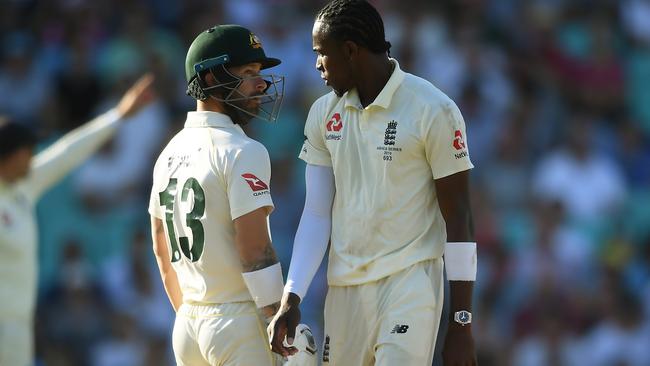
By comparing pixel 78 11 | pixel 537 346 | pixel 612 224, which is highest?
pixel 78 11

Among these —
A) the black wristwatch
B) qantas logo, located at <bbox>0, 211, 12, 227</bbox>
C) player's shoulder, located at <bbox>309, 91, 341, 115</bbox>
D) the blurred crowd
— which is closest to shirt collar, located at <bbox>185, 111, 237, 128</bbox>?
player's shoulder, located at <bbox>309, 91, 341, 115</bbox>

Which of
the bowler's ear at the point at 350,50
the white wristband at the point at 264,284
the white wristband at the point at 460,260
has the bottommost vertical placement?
the white wristband at the point at 264,284

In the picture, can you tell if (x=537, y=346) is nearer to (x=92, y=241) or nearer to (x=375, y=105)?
(x=92, y=241)

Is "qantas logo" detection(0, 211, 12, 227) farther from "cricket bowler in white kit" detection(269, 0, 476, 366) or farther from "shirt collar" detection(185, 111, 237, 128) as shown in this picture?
"cricket bowler in white kit" detection(269, 0, 476, 366)

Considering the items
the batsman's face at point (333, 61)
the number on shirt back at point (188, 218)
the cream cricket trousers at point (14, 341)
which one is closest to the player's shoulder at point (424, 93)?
the batsman's face at point (333, 61)

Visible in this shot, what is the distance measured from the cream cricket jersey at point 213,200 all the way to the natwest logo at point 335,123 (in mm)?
341

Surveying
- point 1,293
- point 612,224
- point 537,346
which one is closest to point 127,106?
point 1,293

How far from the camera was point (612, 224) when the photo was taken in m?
12.3

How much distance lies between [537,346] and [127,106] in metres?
5.12

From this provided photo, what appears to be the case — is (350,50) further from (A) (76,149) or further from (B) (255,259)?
(A) (76,149)

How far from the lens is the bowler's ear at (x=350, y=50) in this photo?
5.59m

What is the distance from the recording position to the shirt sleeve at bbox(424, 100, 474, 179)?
18.0 ft

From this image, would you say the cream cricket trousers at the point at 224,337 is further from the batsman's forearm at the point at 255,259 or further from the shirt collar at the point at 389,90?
the shirt collar at the point at 389,90

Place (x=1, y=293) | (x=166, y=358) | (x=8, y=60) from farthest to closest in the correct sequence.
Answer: (x=8, y=60) < (x=166, y=358) < (x=1, y=293)
